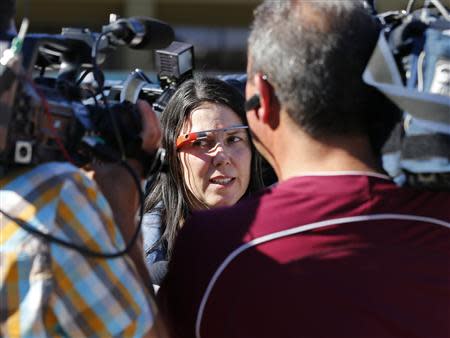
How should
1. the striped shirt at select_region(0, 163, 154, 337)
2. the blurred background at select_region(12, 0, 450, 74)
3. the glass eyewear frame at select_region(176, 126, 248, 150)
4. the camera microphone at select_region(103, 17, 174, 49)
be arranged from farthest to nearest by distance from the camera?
the blurred background at select_region(12, 0, 450, 74) → the glass eyewear frame at select_region(176, 126, 248, 150) → the camera microphone at select_region(103, 17, 174, 49) → the striped shirt at select_region(0, 163, 154, 337)

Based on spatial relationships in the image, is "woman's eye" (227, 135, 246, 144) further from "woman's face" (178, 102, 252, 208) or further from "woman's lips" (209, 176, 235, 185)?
"woman's lips" (209, 176, 235, 185)

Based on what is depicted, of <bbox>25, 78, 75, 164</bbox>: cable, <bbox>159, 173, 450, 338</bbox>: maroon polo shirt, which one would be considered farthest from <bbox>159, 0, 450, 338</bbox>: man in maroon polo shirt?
<bbox>25, 78, 75, 164</bbox>: cable

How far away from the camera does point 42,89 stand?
6.04 feet

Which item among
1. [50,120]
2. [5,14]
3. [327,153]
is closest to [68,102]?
[50,120]

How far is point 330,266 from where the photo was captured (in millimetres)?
2031

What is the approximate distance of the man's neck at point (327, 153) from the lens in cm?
206

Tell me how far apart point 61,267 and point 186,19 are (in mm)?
11818

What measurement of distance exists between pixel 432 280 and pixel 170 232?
1.33m

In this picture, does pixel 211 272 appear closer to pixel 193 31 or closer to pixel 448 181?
pixel 448 181

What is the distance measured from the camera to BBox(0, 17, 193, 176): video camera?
1741 millimetres

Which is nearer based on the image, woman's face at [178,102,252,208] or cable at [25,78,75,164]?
cable at [25,78,75,164]

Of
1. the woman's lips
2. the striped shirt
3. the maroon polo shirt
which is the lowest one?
the woman's lips

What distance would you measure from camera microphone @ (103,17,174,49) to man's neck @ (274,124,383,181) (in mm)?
360

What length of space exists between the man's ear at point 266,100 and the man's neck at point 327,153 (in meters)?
0.05
